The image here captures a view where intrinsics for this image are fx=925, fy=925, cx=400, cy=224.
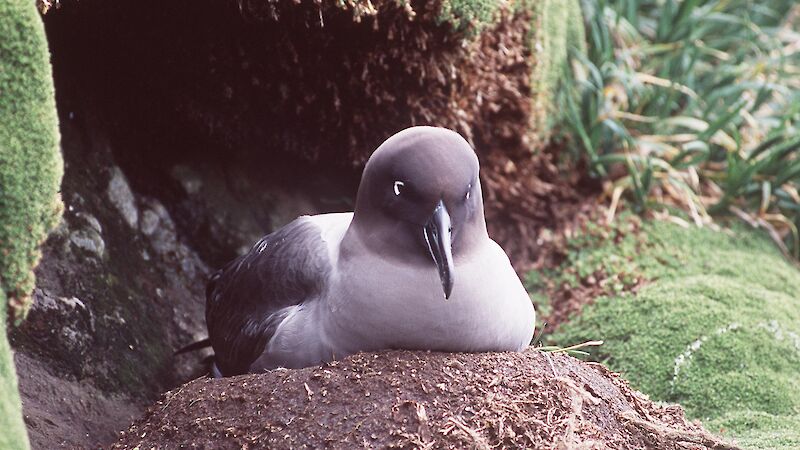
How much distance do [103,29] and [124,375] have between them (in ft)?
5.26

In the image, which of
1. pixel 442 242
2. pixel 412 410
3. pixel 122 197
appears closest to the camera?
pixel 412 410

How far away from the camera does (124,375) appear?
3914 mm

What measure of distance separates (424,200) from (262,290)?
921 mm

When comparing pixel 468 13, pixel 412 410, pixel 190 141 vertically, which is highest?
pixel 468 13

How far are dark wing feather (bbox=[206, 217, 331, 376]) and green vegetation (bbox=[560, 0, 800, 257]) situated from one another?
2632 millimetres

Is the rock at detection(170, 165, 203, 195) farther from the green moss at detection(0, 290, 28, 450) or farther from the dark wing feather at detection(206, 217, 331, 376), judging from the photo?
the green moss at detection(0, 290, 28, 450)

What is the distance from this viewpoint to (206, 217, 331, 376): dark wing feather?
349cm

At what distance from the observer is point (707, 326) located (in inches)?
179

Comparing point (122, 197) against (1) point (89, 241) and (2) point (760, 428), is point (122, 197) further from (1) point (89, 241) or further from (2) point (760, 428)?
(2) point (760, 428)

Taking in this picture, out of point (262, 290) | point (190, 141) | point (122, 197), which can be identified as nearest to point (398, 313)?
point (262, 290)

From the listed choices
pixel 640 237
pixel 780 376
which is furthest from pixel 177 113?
pixel 780 376

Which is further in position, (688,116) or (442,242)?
(688,116)

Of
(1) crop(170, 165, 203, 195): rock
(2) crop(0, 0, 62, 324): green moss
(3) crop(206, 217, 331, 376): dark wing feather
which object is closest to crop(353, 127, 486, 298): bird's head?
(3) crop(206, 217, 331, 376): dark wing feather

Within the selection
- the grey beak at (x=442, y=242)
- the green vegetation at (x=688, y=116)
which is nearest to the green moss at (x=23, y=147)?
the grey beak at (x=442, y=242)
